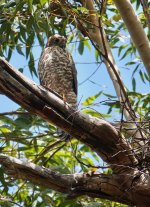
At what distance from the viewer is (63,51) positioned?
420 centimetres

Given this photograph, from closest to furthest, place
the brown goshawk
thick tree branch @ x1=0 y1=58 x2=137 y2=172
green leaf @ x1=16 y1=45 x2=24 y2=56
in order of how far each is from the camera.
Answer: thick tree branch @ x1=0 y1=58 x2=137 y2=172 < green leaf @ x1=16 y1=45 x2=24 y2=56 < the brown goshawk

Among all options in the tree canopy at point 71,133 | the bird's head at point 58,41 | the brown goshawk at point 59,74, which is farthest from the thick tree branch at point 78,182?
the bird's head at point 58,41

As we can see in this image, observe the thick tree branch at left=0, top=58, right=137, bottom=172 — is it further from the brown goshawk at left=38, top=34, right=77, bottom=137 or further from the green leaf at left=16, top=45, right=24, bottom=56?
the brown goshawk at left=38, top=34, right=77, bottom=137

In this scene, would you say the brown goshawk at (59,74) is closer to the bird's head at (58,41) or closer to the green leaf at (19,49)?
the bird's head at (58,41)

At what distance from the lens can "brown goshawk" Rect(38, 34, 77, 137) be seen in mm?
4020

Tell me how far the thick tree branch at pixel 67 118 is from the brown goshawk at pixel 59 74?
1.47 meters

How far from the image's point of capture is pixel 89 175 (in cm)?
258

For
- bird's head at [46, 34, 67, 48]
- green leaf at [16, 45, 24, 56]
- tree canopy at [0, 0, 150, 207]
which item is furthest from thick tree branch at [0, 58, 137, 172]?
bird's head at [46, 34, 67, 48]

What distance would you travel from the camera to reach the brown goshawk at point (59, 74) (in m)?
4.02

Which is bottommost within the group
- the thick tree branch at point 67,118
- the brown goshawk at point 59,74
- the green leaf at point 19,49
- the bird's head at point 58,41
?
the thick tree branch at point 67,118

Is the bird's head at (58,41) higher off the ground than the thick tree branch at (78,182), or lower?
higher

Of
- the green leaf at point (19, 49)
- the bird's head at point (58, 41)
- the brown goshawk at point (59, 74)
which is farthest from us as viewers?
the bird's head at point (58, 41)

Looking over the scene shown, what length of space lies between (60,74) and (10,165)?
157cm

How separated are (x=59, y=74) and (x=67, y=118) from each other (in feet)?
5.43
